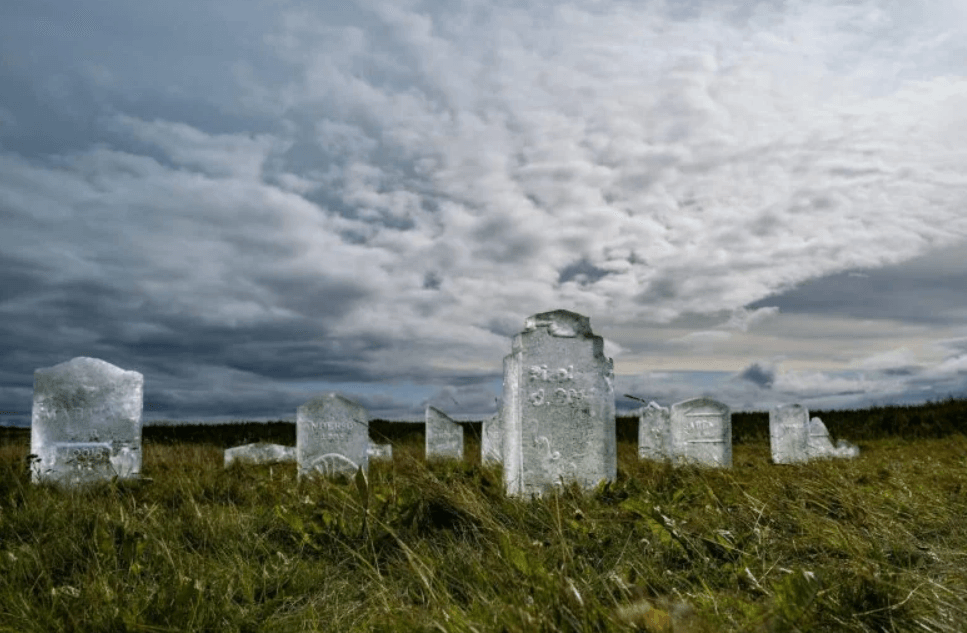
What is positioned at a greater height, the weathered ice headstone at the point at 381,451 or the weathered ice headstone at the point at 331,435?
the weathered ice headstone at the point at 331,435

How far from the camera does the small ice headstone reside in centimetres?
1448

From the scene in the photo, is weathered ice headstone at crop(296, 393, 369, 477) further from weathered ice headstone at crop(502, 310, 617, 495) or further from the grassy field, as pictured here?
weathered ice headstone at crop(502, 310, 617, 495)

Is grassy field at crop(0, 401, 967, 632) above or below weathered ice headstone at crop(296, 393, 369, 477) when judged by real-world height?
below

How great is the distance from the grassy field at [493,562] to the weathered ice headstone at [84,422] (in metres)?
1.72

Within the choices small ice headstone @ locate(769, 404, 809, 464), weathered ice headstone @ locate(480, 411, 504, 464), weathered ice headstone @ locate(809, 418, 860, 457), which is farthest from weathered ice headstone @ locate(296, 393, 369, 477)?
weathered ice headstone @ locate(809, 418, 860, 457)

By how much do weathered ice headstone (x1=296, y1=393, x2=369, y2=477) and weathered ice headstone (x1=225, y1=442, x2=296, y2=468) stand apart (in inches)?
112

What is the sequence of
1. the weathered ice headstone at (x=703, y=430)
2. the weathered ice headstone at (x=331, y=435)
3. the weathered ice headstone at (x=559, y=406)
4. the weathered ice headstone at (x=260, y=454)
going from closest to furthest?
1. the weathered ice headstone at (x=559, y=406)
2. the weathered ice headstone at (x=331, y=435)
3. the weathered ice headstone at (x=703, y=430)
4. the weathered ice headstone at (x=260, y=454)

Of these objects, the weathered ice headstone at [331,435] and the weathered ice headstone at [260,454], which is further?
the weathered ice headstone at [260,454]

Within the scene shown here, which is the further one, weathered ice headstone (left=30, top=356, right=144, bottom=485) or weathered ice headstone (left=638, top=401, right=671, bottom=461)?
weathered ice headstone (left=638, top=401, right=671, bottom=461)

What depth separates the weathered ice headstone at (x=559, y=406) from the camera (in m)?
6.46

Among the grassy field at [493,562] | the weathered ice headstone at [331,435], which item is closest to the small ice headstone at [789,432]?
the grassy field at [493,562]

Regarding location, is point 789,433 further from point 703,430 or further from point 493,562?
point 493,562

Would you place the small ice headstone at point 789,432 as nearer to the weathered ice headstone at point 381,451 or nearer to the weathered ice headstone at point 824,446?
the weathered ice headstone at point 824,446

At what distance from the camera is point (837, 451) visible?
15555 millimetres
